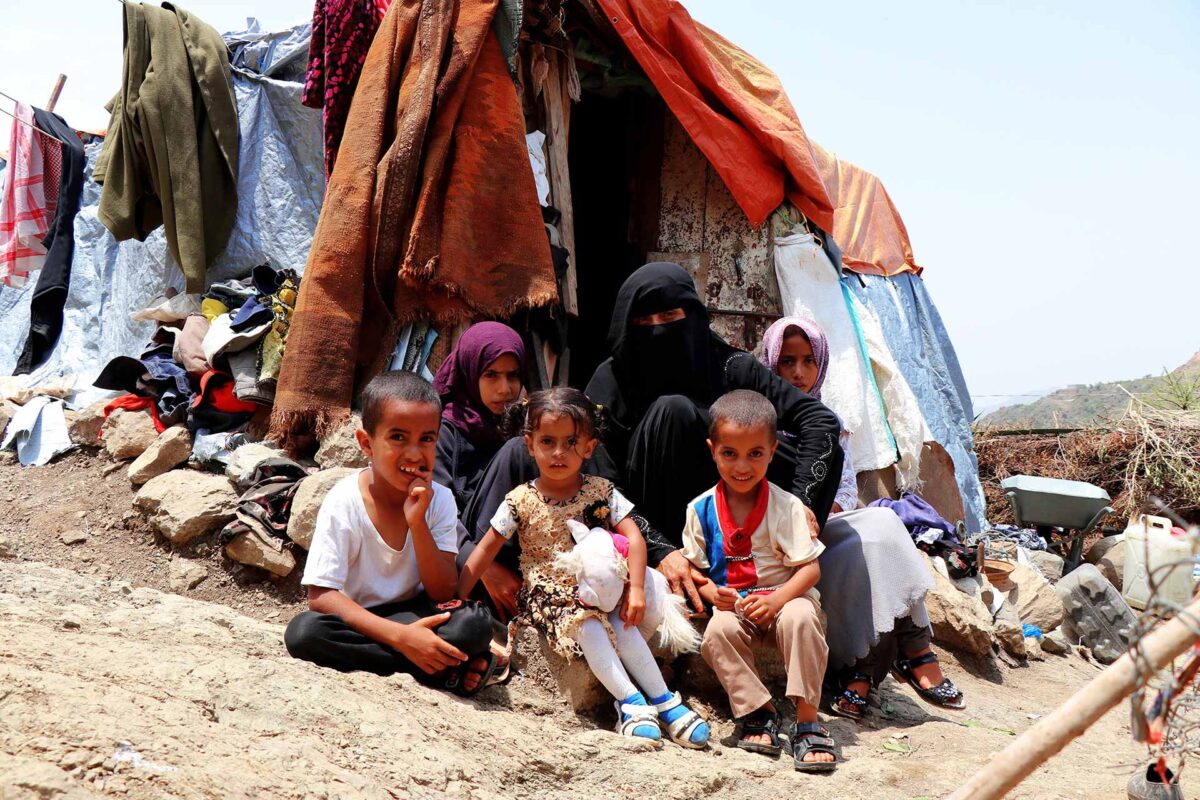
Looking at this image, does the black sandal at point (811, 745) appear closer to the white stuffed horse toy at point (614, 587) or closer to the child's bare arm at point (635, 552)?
the white stuffed horse toy at point (614, 587)

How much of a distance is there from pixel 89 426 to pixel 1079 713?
17.1 feet

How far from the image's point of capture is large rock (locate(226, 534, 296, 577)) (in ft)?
13.0

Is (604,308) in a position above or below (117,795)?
above

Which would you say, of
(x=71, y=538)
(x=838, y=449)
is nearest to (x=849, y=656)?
(x=838, y=449)

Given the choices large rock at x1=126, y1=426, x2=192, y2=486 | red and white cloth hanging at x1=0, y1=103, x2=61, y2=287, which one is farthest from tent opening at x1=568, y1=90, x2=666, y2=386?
red and white cloth hanging at x1=0, y1=103, x2=61, y2=287

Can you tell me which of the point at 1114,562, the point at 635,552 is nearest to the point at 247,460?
the point at 635,552

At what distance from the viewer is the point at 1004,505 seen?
9406 millimetres

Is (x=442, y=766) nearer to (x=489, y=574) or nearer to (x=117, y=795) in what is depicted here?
(x=117, y=795)

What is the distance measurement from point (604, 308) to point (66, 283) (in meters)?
3.92

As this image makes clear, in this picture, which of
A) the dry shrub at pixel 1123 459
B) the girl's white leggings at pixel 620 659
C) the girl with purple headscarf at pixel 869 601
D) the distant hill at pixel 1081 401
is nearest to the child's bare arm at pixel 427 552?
the girl's white leggings at pixel 620 659

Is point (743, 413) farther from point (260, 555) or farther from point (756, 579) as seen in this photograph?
point (260, 555)

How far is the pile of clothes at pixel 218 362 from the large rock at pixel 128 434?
6cm

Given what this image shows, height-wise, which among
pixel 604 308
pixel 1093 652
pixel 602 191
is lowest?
pixel 1093 652

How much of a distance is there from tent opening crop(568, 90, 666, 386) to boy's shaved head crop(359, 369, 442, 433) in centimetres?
318
